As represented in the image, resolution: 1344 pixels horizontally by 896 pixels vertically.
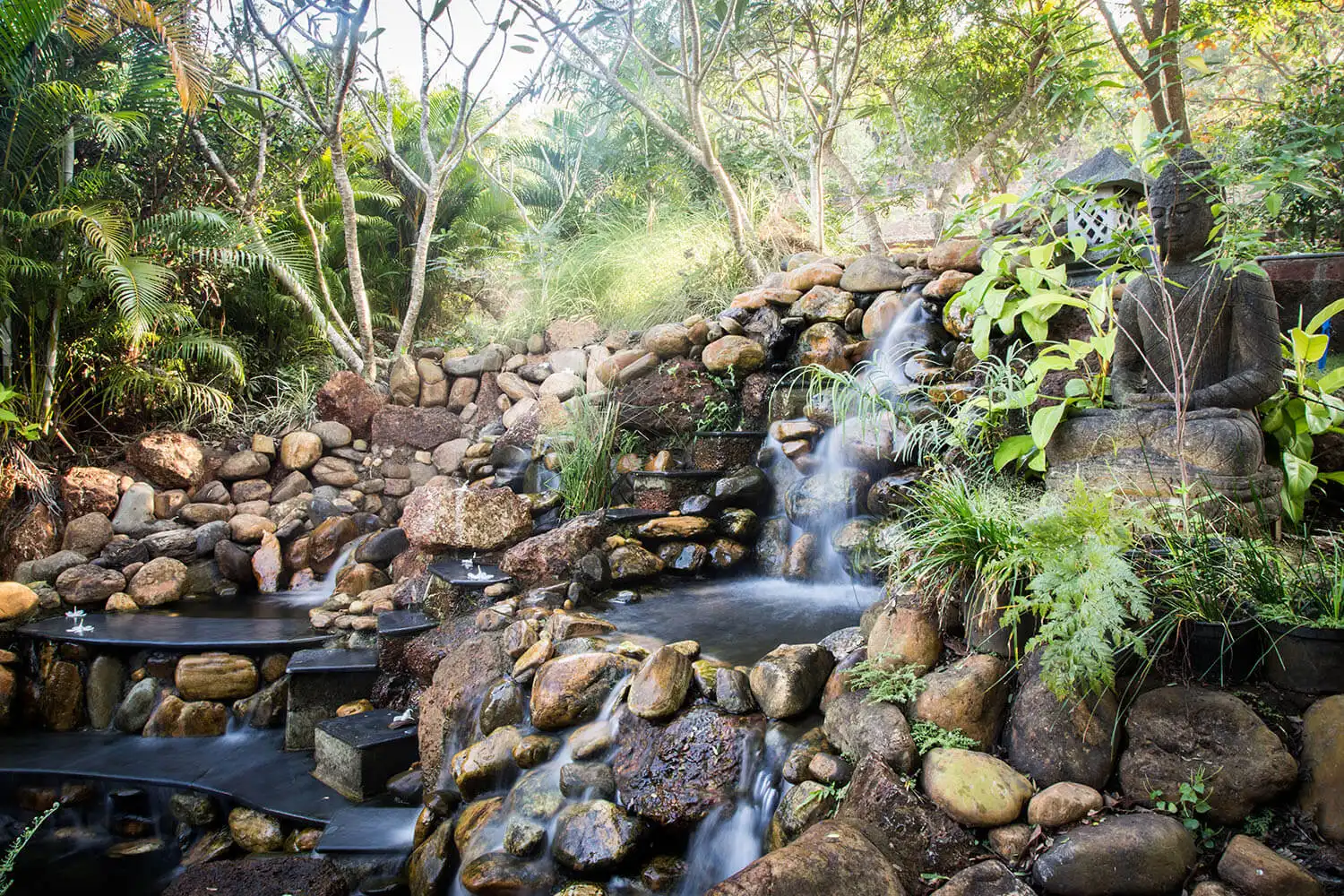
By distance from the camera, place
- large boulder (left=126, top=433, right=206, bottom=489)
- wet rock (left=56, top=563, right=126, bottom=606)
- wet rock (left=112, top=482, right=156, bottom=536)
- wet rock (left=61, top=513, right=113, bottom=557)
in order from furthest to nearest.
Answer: large boulder (left=126, top=433, right=206, bottom=489) → wet rock (left=112, top=482, right=156, bottom=536) → wet rock (left=61, top=513, right=113, bottom=557) → wet rock (left=56, top=563, right=126, bottom=606)

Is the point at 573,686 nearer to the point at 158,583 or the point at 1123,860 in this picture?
the point at 1123,860

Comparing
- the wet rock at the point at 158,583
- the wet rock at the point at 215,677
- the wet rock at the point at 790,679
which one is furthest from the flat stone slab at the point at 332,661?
the wet rock at the point at 790,679

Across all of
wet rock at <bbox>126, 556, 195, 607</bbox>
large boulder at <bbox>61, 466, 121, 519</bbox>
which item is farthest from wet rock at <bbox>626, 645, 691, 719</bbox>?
large boulder at <bbox>61, 466, 121, 519</bbox>

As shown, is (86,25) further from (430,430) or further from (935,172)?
(935,172)

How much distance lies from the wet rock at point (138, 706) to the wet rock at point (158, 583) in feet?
3.58

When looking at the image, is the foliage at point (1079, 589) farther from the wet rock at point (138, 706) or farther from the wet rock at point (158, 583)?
the wet rock at point (158, 583)

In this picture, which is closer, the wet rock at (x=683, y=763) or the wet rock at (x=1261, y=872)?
the wet rock at (x=1261, y=872)

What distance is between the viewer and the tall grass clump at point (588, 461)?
5.59 m

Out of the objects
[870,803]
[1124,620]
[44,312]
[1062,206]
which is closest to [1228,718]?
[1124,620]

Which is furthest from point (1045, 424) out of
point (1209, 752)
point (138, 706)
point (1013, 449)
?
point (138, 706)

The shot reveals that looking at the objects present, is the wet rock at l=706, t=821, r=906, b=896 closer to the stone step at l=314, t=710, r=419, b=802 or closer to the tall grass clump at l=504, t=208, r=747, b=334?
the stone step at l=314, t=710, r=419, b=802

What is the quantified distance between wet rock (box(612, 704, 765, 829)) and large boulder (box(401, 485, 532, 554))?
2391 mm

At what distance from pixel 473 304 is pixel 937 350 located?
7.02m

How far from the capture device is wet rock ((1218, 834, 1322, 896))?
1.79 meters
